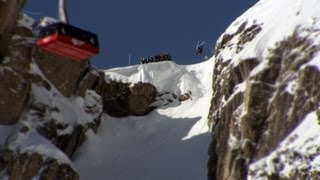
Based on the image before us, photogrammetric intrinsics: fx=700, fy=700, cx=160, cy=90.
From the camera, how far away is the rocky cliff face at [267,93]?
35625 mm

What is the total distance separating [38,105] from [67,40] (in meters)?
25.1

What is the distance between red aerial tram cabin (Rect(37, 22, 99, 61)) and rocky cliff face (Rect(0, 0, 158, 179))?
1911 centimetres

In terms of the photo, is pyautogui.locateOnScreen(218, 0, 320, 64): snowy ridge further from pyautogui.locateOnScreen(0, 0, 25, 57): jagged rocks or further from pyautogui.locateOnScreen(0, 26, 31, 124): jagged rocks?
pyautogui.locateOnScreen(0, 0, 25, 57): jagged rocks

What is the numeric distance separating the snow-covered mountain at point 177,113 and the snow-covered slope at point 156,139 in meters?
0.09

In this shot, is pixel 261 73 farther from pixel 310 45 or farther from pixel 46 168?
pixel 46 168

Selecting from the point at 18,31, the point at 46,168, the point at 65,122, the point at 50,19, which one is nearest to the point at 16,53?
the point at 18,31

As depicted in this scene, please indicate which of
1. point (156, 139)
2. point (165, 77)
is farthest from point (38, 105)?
point (165, 77)

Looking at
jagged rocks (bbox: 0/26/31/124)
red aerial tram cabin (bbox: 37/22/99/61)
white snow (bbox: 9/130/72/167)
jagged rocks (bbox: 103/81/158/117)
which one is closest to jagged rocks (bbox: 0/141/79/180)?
white snow (bbox: 9/130/72/167)

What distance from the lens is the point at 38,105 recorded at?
142ft

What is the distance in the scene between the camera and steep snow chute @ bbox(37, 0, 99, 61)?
18609 mm

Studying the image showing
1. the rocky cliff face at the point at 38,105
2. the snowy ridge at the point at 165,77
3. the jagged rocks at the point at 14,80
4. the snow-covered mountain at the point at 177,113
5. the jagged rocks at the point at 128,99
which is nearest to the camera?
the snow-covered mountain at the point at 177,113

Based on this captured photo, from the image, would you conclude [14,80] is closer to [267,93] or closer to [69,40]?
[267,93]

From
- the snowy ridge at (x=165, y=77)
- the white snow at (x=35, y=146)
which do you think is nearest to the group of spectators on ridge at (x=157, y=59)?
the snowy ridge at (x=165, y=77)

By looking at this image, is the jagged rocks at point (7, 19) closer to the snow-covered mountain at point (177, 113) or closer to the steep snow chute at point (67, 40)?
the snow-covered mountain at point (177, 113)
